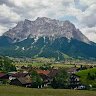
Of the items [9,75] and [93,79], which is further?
[9,75]

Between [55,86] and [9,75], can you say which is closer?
[55,86]

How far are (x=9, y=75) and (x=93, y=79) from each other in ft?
171

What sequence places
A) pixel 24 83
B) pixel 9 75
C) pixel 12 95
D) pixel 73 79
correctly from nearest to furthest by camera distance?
1. pixel 12 95
2. pixel 24 83
3. pixel 73 79
4. pixel 9 75

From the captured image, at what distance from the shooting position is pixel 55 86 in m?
137

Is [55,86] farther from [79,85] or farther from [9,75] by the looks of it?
[9,75]

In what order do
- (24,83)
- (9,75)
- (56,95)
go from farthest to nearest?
(9,75) < (24,83) < (56,95)

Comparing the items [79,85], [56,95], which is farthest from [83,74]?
[56,95]

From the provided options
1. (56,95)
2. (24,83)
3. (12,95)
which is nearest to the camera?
(12,95)

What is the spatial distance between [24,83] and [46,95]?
6158cm

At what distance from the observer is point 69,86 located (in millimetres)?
143750

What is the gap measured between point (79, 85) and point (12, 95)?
71.0m

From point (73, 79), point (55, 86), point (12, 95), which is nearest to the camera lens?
point (12, 95)

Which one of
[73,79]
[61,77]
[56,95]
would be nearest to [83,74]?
[73,79]

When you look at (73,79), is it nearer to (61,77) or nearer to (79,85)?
(79,85)
